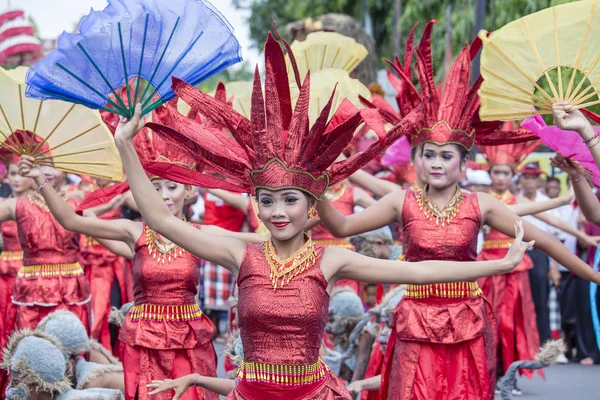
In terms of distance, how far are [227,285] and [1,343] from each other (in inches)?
152

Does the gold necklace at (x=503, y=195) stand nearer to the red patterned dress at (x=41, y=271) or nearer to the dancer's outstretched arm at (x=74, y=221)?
the red patterned dress at (x=41, y=271)

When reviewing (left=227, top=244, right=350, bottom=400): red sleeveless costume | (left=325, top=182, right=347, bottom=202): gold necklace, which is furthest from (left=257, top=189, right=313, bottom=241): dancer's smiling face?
(left=325, top=182, right=347, bottom=202): gold necklace

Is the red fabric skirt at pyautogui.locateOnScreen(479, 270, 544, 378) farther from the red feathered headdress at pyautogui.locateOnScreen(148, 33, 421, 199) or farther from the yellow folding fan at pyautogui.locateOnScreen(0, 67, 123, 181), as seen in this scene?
the red feathered headdress at pyautogui.locateOnScreen(148, 33, 421, 199)

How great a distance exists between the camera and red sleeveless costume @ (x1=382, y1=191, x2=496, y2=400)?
16.5 feet

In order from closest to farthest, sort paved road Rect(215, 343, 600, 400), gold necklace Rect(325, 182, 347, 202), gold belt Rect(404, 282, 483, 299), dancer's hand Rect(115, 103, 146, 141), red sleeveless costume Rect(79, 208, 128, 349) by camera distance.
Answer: dancer's hand Rect(115, 103, 146, 141) → gold belt Rect(404, 282, 483, 299) → paved road Rect(215, 343, 600, 400) → gold necklace Rect(325, 182, 347, 202) → red sleeveless costume Rect(79, 208, 128, 349)

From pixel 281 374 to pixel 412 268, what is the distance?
0.68 m

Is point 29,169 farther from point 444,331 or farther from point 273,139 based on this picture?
point 444,331

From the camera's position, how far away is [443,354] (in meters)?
5.07

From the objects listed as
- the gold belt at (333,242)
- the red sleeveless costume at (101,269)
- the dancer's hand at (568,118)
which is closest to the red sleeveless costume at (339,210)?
the gold belt at (333,242)

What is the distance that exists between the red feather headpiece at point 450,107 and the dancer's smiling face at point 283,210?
159cm

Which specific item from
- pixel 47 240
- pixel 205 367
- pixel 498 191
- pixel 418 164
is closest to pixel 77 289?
pixel 47 240

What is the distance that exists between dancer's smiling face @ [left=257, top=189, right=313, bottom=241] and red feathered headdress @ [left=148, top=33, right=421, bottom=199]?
0.04 meters

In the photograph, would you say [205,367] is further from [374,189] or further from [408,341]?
[374,189]

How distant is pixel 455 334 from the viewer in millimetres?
4996
